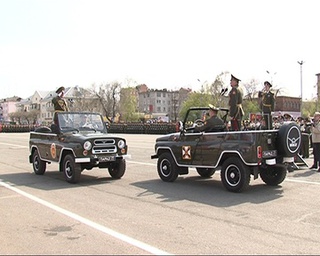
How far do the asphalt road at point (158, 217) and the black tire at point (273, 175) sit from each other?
196 mm

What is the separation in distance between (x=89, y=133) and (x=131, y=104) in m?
91.2

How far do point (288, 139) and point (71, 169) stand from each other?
554cm

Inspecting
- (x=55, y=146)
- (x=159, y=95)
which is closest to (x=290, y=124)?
(x=55, y=146)

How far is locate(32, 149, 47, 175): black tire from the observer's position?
40.7 feet

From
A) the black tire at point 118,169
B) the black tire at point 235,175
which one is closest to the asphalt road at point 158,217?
the black tire at point 235,175

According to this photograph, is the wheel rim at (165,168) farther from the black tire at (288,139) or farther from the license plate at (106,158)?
the black tire at (288,139)

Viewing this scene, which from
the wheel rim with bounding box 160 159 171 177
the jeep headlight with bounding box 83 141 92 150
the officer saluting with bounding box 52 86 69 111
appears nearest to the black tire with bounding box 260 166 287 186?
the wheel rim with bounding box 160 159 171 177

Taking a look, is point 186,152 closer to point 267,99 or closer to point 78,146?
point 78,146

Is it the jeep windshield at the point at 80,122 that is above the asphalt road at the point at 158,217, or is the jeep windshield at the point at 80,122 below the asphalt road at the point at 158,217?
above

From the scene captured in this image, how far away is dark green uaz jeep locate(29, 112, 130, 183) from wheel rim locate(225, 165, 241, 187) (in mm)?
3275

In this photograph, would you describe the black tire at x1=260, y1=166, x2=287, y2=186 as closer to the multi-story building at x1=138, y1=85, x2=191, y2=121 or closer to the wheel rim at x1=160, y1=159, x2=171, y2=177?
the wheel rim at x1=160, y1=159, x2=171, y2=177

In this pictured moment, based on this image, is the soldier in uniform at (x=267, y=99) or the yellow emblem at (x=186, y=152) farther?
the soldier in uniform at (x=267, y=99)

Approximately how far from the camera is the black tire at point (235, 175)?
8.52 m

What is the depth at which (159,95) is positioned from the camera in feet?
520
